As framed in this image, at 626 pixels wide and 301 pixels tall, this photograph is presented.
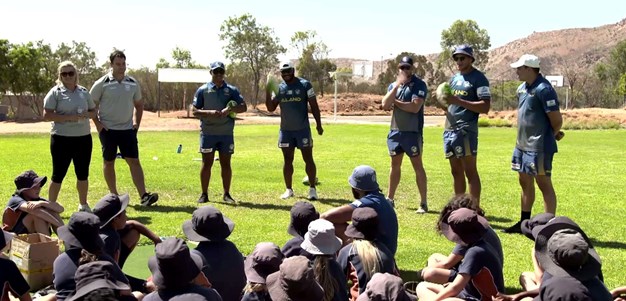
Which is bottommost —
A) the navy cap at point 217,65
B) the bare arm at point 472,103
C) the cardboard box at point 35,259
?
the cardboard box at point 35,259

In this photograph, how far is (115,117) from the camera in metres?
9.54

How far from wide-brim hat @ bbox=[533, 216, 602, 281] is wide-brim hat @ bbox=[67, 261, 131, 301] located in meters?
2.30

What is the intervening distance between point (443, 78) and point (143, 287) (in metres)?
66.8

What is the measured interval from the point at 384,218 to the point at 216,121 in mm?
5294

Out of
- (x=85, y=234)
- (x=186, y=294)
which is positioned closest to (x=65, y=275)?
(x=85, y=234)

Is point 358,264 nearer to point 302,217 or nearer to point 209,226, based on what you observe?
point 302,217

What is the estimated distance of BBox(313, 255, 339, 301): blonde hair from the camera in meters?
4.02

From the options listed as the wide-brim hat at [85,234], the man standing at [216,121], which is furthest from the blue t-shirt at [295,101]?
the wide-brim hat at [85,234]

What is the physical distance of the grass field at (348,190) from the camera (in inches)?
292

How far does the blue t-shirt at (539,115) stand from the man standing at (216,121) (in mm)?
4084

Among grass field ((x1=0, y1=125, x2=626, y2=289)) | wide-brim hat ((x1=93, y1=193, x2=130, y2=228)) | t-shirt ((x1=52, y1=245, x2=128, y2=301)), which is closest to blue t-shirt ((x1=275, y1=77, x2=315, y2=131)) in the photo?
grass field ((x1=0, y1=125, x2=626, y2=289))

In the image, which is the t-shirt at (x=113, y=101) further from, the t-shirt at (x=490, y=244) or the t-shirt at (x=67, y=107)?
the t-shirt at (x=490, y=244)

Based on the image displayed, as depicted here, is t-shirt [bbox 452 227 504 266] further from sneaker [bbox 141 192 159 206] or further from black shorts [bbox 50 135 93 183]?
sneaker [bbox 141 192 159 206]

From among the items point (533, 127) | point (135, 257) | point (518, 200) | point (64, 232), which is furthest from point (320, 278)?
point (518, 200)
